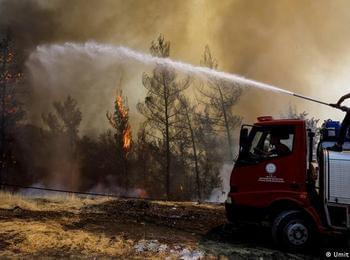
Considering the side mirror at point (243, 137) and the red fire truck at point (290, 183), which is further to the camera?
the side mirror at point (243, 137)

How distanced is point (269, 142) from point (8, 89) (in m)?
24.8

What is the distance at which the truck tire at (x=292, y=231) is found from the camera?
7.53 metres

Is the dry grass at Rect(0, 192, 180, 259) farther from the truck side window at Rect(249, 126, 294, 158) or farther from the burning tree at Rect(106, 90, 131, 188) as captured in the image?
the burning tree at Rect(106, 90, 131, 188)

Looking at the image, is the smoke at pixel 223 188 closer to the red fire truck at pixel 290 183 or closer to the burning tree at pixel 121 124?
the burning tree at pixel 121 124

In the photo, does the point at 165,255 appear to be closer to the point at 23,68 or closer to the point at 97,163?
the point at 23,68

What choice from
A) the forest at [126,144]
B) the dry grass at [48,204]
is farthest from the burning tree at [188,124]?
the dry grass at [48,204]

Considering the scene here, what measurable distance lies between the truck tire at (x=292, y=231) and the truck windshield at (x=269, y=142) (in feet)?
4.21

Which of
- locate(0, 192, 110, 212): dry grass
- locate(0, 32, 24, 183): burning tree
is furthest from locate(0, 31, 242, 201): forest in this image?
locate(0, 192, 110, 212): dry grass

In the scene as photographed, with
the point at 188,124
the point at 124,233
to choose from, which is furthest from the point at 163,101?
the point at 124,233

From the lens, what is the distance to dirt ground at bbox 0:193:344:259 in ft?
23.2

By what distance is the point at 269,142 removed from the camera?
26.7 ft

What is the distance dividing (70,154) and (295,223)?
38.6 metres

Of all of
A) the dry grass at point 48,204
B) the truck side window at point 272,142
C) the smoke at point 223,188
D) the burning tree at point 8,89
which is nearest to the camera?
the truck side window at point 272,142

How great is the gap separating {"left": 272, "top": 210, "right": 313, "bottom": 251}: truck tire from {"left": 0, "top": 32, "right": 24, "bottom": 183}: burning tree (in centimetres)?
2464
